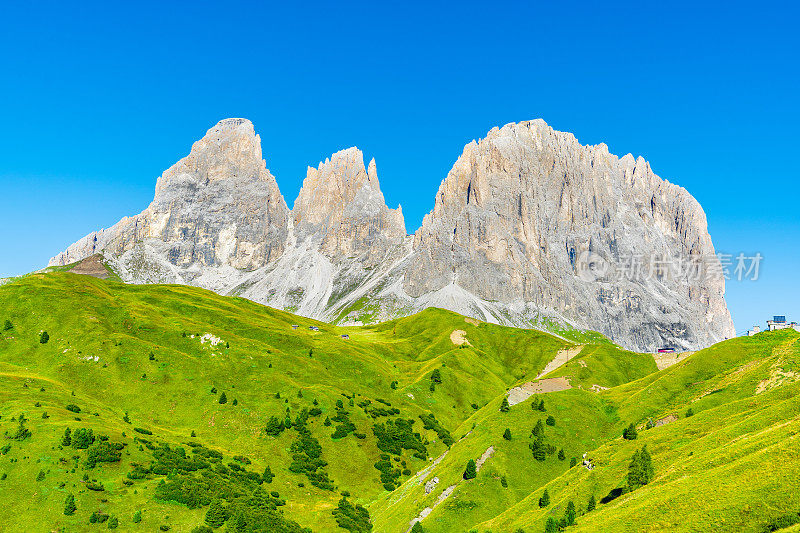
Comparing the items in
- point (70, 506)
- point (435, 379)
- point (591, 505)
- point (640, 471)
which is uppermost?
point (435, 379)

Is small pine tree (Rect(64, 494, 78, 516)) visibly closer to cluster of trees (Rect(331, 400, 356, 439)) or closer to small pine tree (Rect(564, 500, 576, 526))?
cluster of trees (Rect(331, 400, 356, 439))

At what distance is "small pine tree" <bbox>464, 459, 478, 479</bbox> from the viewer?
298ft

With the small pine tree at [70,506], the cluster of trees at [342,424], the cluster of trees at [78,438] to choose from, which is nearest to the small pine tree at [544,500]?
the cluster of trees at [342,424]

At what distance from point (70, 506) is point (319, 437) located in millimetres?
55945

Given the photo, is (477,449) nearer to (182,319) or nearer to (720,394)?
(720,394)

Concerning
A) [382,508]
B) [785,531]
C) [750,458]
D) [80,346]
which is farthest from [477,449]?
[80,346]

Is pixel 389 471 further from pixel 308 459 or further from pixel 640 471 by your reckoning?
pixel 640 471

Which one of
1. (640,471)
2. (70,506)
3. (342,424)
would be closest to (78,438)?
(70,506)

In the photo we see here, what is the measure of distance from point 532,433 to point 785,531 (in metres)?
65.9

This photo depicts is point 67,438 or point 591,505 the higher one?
point 67,438

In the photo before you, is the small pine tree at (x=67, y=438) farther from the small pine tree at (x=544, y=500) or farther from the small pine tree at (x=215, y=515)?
the small pine tree at (x=544, y=500)

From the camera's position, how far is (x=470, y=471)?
9100 centimetres

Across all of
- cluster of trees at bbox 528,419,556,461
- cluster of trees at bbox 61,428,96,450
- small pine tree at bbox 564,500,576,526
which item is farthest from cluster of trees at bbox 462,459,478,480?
cluster of trees at bbox 61,428,96,450

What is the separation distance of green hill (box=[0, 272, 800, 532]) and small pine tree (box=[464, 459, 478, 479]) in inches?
51.4
